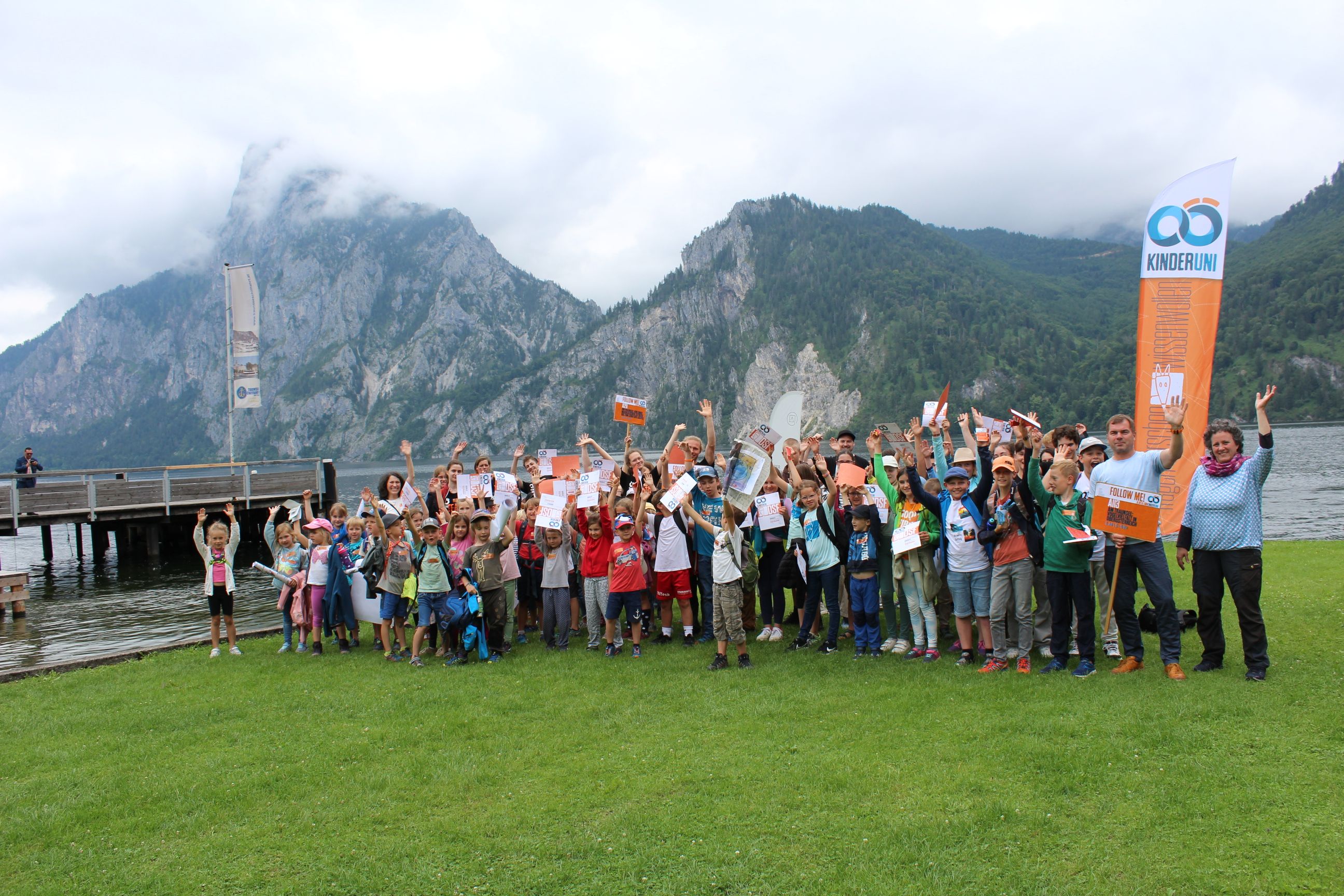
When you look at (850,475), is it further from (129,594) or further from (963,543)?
(129,594)

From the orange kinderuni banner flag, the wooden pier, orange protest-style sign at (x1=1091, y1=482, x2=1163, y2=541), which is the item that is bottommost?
the wooden pier

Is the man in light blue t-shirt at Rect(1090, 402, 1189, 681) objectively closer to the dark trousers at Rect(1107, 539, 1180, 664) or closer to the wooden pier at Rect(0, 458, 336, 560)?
the dark trousers at Rect(1107, 539, 1180, 664)

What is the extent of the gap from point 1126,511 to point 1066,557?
0.76m

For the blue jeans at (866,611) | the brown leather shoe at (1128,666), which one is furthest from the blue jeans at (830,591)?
the brown leather shoe at (1128,666)

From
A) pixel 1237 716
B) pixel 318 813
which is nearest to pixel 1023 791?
pixel 1237 716

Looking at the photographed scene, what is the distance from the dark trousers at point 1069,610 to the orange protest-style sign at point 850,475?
2.60 meters

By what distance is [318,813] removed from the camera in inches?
214

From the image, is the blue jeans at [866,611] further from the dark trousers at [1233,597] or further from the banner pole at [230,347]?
the banner pole at [230,347]

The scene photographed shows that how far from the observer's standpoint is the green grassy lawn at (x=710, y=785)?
4469mm

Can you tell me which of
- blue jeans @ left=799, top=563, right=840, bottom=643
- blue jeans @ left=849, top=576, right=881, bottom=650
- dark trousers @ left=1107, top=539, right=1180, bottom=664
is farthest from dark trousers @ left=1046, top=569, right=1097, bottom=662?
blue jeans @ left=799, top=563, right=840, bottom=643

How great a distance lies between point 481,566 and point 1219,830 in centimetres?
807

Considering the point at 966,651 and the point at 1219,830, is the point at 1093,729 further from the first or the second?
the point at 966,651

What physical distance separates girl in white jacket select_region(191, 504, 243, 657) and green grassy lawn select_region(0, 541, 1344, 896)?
2450 mm

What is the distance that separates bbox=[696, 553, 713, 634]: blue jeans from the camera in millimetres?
10172
